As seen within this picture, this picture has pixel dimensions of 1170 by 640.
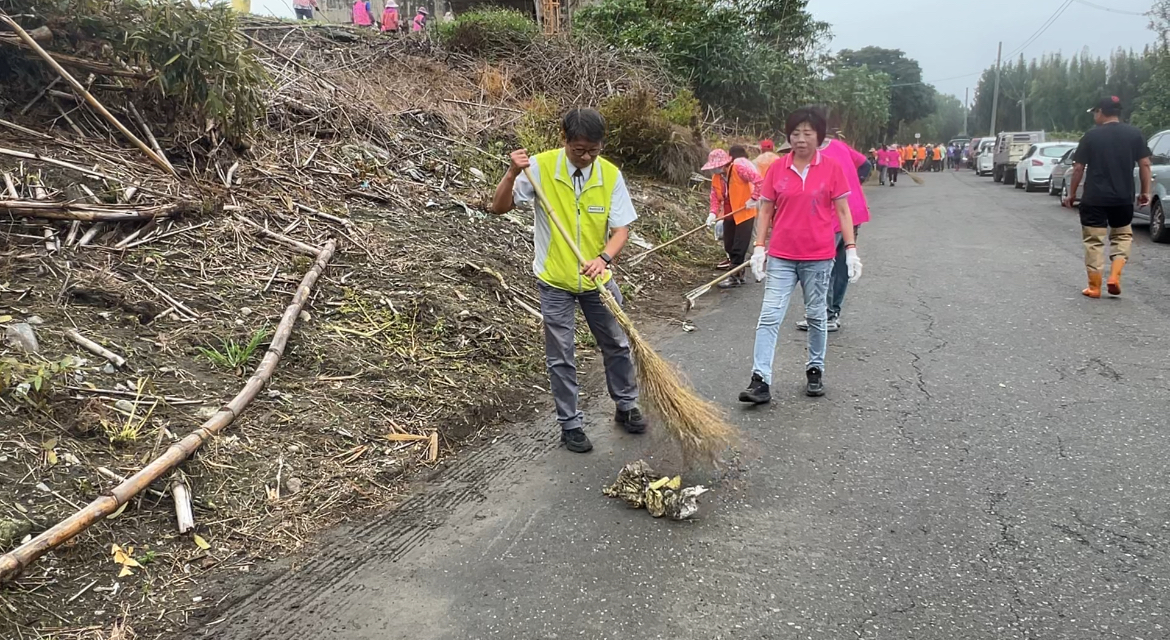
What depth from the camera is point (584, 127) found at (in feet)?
12.4

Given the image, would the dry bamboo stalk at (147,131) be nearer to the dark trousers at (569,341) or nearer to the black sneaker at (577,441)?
the dark trousers at (569,341)

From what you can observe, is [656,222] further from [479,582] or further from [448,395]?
[479,582]

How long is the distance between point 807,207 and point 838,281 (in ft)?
5.15

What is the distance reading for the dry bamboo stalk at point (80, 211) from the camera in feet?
15.1

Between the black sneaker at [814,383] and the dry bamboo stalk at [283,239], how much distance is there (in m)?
3.56

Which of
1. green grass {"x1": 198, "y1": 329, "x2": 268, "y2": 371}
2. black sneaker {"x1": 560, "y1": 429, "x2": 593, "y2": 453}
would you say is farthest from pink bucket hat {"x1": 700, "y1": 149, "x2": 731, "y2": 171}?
green grass {"x1": 198, "y1": 329, "x2": 268, "y2": 371}

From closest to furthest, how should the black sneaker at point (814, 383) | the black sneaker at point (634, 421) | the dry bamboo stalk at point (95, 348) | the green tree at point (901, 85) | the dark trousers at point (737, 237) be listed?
the dry bamboo stalk at point (95, 348) → the black sneaker at point (634, 421) → the black sneaker at point (814, 383) → the dark trousers at point (737, 237) → the green tree at point (901, 85)

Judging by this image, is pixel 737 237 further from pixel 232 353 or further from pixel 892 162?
pixel 892 162

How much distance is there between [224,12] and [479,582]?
5.44 m

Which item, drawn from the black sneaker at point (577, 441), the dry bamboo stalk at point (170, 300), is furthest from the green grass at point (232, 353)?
the black sneaker at point (577, 441)


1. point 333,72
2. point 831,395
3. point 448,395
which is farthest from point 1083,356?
point 333,72

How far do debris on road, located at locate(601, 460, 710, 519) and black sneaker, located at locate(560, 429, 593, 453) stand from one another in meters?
0.43

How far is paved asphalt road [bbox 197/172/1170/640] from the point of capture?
107 inches

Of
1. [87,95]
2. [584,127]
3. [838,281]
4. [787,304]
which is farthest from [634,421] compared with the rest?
[87,95]
